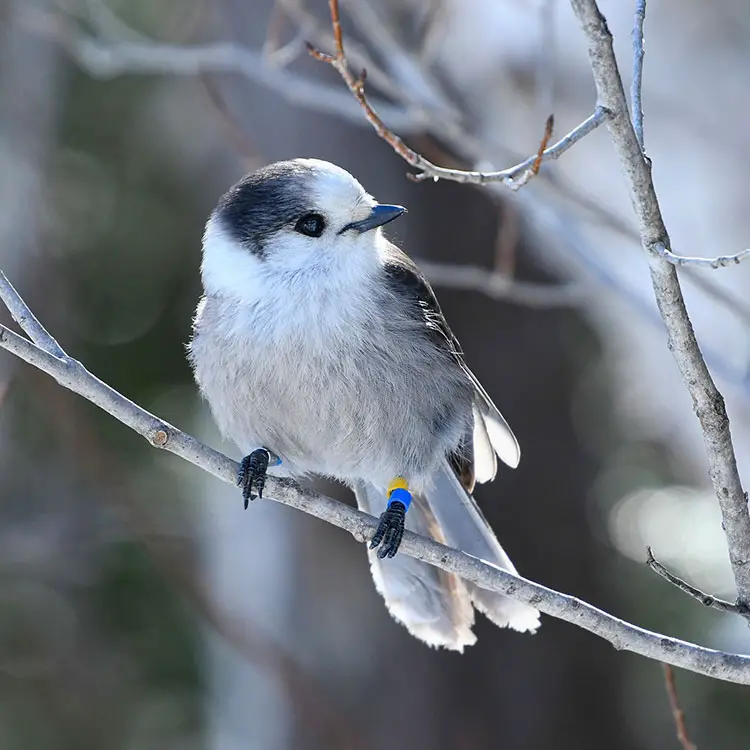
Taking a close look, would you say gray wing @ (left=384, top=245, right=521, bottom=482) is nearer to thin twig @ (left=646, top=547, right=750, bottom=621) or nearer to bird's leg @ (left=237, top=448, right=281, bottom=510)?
bird's leg @ (left=237, top=448, right=281, bottom=510)

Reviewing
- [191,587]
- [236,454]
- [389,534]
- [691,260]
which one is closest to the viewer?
[691,260]

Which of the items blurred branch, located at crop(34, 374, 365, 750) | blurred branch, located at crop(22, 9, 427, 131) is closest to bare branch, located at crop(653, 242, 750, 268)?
blurred branch, located at crop(22, 9, 427, 131)

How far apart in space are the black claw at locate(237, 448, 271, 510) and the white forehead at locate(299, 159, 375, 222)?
0.69 m

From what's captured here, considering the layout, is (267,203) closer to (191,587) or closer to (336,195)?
(336,195)

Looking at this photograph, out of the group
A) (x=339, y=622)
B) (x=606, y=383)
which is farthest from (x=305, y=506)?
(x=606, y=383)

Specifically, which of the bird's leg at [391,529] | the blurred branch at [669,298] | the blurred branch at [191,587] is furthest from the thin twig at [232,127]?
the blurred branch at [669,298]

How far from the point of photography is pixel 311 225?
10.1 ft

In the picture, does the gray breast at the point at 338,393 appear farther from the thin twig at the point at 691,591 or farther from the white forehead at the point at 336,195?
the thin twig at the point at 691,591

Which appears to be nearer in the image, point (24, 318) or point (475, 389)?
point (24, 318)

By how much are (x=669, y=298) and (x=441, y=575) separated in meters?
1.61

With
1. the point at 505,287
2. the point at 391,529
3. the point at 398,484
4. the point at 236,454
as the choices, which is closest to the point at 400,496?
the point at 398,484

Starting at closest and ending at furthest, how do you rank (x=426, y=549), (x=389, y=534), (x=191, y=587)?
(x=426, y=549) → (x=389, y=534) → (x=191, y=587)

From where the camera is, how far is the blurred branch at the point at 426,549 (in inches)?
88.4

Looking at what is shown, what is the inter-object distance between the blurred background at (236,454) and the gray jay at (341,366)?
3.39ft
